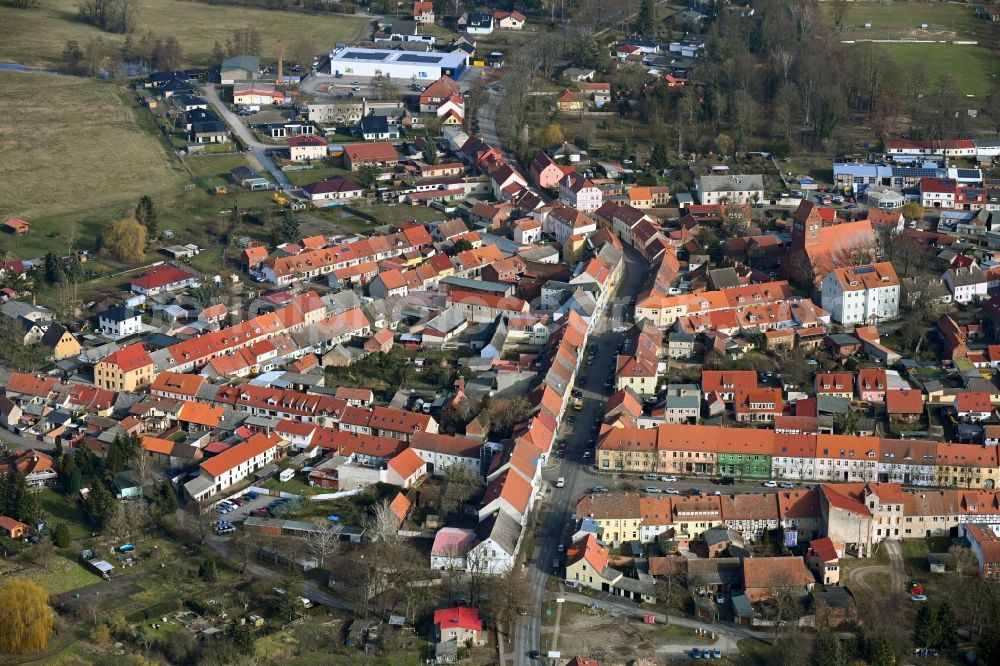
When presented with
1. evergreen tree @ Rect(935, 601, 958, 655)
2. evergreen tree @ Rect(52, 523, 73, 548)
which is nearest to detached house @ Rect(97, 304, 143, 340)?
evergreen tree @ Rect(52, 523, 73, 548)

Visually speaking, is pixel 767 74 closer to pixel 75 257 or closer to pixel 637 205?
pixel 637 205

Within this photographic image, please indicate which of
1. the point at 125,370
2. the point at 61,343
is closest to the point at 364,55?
the point at 61,343

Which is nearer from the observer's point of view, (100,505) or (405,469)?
(100,505)

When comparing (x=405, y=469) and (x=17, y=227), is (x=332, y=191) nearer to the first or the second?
(x=17, y=227)

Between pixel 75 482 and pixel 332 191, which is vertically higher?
pixel 332 191

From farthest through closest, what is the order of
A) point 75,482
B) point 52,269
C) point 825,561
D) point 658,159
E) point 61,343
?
point 658,159 → point 52,269 → point 61,343 → point 75,482 → point 825,561

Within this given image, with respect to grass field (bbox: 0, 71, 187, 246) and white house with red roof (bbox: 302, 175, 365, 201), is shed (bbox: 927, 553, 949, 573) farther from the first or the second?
grass field (bbox: 0, 71, 187, 246)

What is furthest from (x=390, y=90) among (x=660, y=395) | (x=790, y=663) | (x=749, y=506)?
(x=790, y=663)

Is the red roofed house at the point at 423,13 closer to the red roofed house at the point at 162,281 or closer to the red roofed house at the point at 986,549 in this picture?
the red roofed house at the point at 162,281
